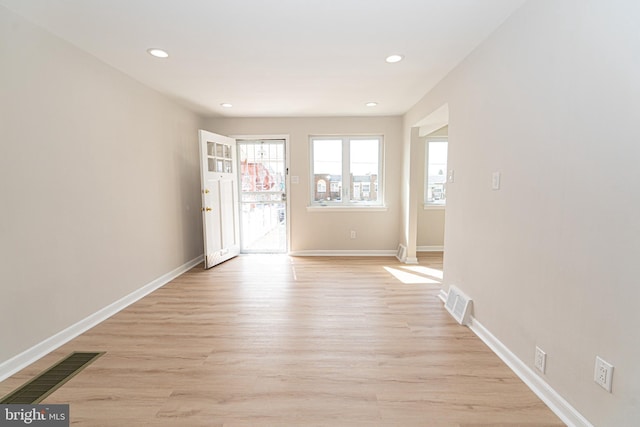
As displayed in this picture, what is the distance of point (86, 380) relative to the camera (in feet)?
5.90

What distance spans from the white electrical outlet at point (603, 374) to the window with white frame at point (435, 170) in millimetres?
4065

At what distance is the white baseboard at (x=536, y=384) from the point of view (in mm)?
1426

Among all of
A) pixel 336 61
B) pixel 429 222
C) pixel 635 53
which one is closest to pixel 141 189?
pixel 336 61

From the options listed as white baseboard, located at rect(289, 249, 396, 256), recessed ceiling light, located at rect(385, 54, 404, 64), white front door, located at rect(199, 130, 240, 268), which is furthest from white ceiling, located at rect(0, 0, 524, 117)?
white baseboard, located at rect(289, 249, 396, 256)

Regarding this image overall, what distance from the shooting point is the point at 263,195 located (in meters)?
5.06

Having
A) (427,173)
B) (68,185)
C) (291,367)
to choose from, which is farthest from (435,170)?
(68,185)

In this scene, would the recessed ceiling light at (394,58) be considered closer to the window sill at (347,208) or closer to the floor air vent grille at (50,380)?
the window sill at (347,208)

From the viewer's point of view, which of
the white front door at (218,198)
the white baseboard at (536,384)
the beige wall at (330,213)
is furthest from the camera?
the beige wall at (330,213)

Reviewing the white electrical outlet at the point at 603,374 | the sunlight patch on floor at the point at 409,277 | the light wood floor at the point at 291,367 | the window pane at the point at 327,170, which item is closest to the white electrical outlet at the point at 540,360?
the light wood floor at the point at 291,367

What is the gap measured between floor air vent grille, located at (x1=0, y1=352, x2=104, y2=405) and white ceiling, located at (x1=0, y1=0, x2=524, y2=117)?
7.73 feet

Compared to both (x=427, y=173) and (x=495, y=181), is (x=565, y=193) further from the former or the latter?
(x=427, y=173)

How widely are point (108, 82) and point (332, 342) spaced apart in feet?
10.2

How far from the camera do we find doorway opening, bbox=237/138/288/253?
497 cm

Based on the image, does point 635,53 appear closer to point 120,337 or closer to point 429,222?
point 120,337
